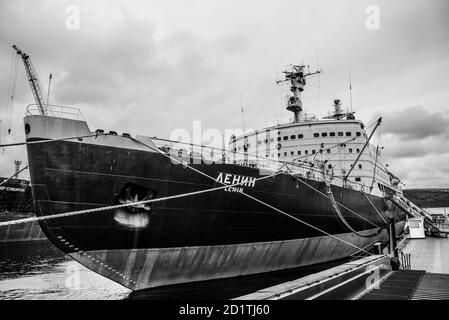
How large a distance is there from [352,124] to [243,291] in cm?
1528

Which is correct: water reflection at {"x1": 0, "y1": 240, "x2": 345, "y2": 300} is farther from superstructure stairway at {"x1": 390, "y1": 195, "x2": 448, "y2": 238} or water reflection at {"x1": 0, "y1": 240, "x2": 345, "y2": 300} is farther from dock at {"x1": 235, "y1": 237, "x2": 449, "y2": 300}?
superstructure stairway at {"x1": 390, "y1": 195, "x2": 448, "y2": 238}

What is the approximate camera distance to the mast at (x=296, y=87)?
77.7ft

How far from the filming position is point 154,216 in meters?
9.30

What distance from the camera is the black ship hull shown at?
27.5ft

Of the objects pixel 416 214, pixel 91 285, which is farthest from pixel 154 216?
pixel 416 214

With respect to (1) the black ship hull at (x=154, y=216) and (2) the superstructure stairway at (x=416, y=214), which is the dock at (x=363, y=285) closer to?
(1) the black ship hull at (x=154, y=216)

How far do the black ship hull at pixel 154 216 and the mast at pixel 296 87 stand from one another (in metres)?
12.0

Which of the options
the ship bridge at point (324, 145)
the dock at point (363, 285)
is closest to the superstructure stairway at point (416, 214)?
the ship bridge at point (324, 145)

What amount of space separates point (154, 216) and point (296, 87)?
18143mm

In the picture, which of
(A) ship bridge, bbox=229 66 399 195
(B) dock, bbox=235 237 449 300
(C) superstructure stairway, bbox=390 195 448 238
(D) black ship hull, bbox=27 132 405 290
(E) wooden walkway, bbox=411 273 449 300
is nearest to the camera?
(B) dock, bbox=235 237 449 300

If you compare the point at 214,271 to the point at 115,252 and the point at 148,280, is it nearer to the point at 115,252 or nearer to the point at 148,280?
the point at 148,280

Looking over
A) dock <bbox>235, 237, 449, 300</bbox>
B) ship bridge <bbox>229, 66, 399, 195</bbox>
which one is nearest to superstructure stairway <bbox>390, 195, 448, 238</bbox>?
ship bridge <bbox>229, 66, 399, 195</bbox>

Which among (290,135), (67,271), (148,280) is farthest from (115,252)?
(290,135)

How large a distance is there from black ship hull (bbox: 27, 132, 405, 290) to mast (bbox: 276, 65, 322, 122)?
39.4 feet
